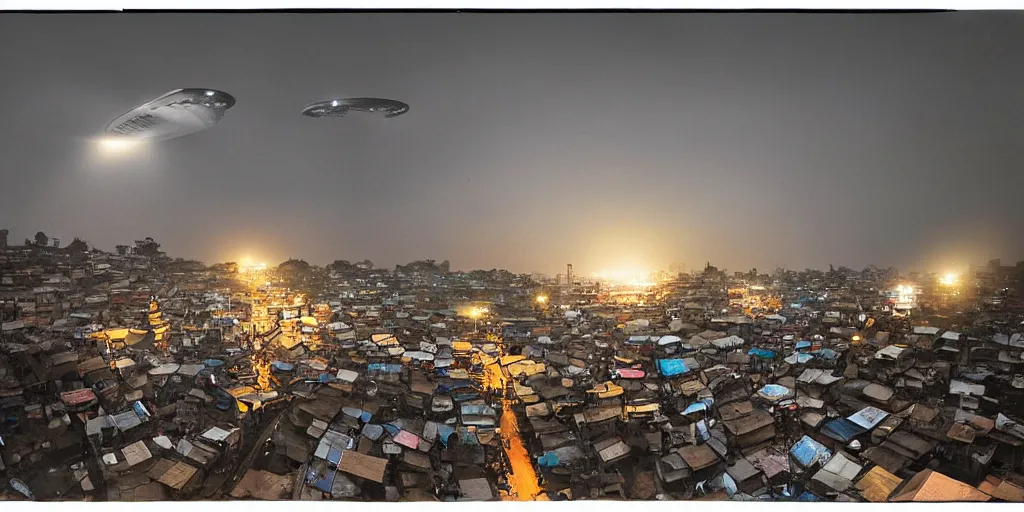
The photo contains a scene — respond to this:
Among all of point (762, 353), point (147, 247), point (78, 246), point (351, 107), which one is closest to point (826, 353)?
point (762, 353)

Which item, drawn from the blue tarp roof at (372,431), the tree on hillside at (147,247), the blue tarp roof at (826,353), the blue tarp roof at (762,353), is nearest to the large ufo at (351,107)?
the tree on hillside at (147,247)

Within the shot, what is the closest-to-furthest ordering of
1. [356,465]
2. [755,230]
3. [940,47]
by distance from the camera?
[356,465] → [940,47] → [755,230]

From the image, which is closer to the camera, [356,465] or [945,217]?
[356,465]

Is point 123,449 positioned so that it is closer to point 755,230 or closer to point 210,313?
point 210,313

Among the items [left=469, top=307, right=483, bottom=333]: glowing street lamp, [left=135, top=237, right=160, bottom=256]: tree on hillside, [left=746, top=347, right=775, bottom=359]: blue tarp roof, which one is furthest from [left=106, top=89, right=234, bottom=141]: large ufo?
[left=746, top=347, right=775, bottom=359]: blue tarp roof

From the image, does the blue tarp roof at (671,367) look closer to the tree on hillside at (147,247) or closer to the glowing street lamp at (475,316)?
the glowing street lamp at (475,316)

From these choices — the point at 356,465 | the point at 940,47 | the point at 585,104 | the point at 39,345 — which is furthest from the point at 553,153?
the point at 39,345
